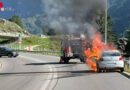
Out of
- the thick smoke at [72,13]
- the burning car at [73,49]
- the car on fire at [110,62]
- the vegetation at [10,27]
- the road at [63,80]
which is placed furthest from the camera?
the vegetation at [10,27]

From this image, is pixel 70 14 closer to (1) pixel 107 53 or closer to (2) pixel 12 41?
(1) pixel 107 53

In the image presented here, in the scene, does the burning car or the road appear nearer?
the road

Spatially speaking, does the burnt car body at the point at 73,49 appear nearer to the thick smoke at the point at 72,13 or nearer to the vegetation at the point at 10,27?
the thick smoke at the point at 72,13

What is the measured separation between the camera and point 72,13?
3347cm

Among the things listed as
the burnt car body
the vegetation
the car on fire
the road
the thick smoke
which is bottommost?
the road

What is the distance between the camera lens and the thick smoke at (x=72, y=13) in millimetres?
32219

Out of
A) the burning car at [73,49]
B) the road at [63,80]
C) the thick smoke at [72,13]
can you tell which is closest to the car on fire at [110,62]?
the road at [63,80]

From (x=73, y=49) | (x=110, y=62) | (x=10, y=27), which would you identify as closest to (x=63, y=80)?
(x=110, y=62)

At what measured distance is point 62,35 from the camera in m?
38.7

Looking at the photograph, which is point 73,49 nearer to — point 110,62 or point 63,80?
point 110,62

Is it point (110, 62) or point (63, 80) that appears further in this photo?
point (110, 62)

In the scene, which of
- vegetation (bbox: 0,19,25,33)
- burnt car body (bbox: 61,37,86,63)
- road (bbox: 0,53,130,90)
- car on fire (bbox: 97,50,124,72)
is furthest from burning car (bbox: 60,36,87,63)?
vegetation (bbox: 0,19,25,33)

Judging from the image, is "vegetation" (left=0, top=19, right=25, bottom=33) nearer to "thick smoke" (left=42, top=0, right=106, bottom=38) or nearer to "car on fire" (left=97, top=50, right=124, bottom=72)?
"thick smoke" (left=42, top=0, right=106, bottom=38)

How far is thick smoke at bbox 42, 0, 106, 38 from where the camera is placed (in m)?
32.2
